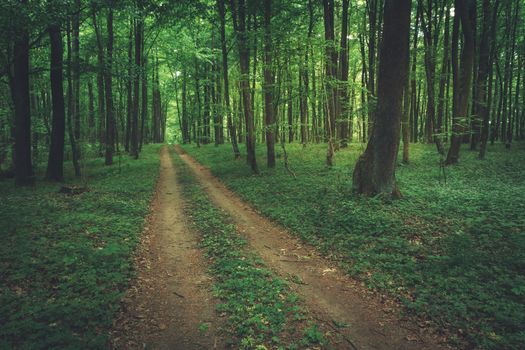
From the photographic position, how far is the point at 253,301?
5.75 m

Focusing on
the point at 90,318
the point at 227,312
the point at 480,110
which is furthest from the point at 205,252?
the point at 480,110

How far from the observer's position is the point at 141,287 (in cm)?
646

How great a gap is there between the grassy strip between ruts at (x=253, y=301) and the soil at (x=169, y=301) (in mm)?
287

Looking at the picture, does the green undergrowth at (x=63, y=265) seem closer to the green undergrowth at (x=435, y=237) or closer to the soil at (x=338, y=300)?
the soil at (x=338, y=300)

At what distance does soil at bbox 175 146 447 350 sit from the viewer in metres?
4.81

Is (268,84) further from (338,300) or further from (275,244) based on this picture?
(338,300)

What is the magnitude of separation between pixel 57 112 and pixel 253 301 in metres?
16.0

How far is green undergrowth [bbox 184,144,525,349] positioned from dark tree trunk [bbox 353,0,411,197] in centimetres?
88

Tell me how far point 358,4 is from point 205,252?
86.8 ft

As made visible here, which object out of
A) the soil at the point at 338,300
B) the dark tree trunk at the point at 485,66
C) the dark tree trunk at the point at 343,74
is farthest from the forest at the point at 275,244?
the dark tree trunk at the point at 343,74

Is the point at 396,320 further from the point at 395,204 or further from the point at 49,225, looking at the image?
the point at 49,225

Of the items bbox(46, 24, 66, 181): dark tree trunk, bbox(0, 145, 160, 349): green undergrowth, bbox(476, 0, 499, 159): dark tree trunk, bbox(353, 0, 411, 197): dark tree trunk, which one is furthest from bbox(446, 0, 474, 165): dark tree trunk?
bbox(46, 24, 66, 181): dark tree trunk

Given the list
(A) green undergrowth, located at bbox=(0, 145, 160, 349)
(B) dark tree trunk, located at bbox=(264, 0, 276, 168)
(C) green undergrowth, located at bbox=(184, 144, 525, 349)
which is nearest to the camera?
(A) green undergrowth, located at bbox=(0, 145, 160, 349)

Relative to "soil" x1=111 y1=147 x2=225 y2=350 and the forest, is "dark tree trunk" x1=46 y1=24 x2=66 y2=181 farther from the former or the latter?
"soil" x1=111 y1=147 x2=225 y2=350
